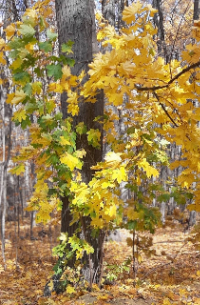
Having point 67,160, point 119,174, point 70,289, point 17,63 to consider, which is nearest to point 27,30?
point 17,63

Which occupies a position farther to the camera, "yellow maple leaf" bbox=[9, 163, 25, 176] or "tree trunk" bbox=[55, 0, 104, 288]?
"tree trunk" bbox=[55, 0, 104, 288]

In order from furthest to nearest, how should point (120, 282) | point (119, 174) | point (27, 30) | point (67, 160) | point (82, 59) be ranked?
point (120, 282)
point (82, 59)
point (67, 160)
point (27, 30)
point (119, 174)

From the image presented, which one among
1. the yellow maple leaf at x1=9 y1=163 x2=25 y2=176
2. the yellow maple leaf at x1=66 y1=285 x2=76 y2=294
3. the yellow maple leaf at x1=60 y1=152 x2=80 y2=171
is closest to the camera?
the yellow maple leaf at x1=60 y1=152 x2=80 y2=171

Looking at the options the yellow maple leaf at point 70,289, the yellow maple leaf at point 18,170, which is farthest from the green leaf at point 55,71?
the yellow maple leaf at point 70,289

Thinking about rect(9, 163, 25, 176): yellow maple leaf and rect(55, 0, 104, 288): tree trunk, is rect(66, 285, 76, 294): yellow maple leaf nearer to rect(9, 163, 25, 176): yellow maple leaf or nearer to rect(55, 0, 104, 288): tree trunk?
rect(55, 0, 104, 288): tree trunk

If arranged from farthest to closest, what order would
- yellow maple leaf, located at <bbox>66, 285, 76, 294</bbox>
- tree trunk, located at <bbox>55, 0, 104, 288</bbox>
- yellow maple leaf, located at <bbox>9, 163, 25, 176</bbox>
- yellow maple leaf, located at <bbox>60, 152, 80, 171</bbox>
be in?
tree trunk, located at <bbox>55, 0, 104, 288</bbox> → yellow maple leaf, located at <bbox>66, 285, 76, 294</bbox> → yellow maple leaf, located at <bbox>9, 163, 25, 176</bbox> → yellow maple leaf, located at <bbox>60, 152, 80, 171</bbox>

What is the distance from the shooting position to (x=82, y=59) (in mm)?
2748

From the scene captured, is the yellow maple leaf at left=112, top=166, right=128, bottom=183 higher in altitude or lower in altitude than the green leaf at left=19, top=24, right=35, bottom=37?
lower

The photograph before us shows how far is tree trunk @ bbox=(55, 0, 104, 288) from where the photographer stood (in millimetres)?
2740

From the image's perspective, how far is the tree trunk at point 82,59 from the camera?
2740 millimetres

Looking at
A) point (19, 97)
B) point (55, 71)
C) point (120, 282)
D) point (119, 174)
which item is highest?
point (55, 71)

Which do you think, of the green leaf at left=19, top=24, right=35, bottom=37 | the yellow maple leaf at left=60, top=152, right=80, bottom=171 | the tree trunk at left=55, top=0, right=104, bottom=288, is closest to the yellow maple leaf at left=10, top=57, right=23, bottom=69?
the green leaf at left=19, top=24, right=35, bottom=37

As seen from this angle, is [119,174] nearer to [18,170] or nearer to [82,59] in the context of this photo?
[18,170]

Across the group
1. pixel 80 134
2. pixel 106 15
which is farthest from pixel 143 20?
pixel 106 15
